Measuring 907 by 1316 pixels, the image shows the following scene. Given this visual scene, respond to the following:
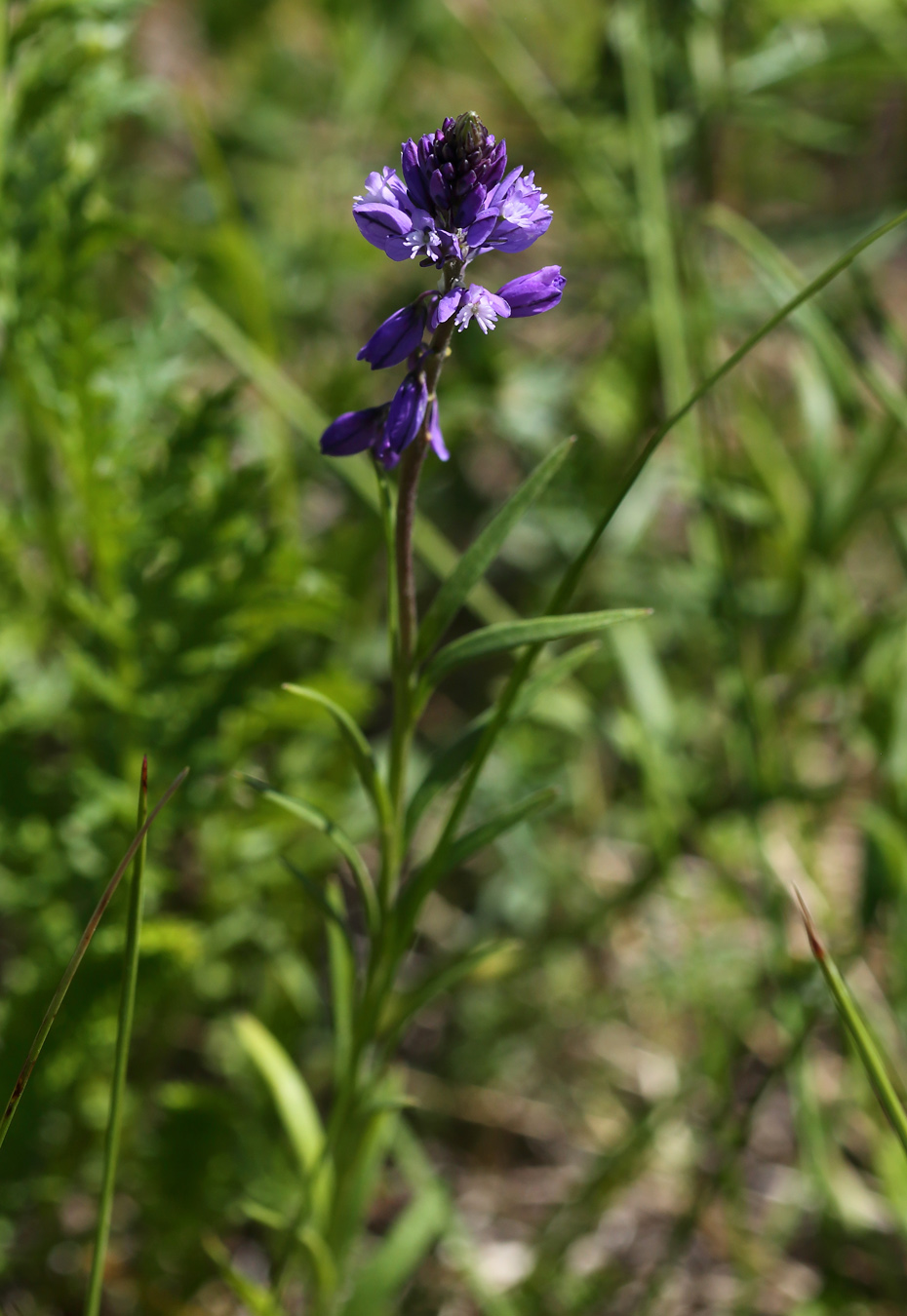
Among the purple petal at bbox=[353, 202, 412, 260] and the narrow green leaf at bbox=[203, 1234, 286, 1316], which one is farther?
the narrow green leaf at bbox=[203, 1234, 286, 1316]

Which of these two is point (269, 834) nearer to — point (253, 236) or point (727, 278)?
point (253, 236)

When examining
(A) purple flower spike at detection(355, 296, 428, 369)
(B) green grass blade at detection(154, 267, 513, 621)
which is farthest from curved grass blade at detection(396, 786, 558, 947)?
(B) green grass blade at detection(154, 267, 513, 621)

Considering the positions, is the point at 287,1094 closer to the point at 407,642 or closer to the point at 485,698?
the point at 407,642

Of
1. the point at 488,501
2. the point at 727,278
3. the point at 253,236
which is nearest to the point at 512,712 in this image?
the point at 488,501

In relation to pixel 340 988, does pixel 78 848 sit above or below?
above

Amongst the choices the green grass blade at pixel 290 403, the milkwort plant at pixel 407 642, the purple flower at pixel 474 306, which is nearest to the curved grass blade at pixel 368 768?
the milkwort plant at pixel 407 642

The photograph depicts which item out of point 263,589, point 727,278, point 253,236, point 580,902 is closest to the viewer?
point 263,589

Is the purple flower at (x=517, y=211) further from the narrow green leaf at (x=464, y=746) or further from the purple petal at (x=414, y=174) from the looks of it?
the narrow green leaf at (x=464, y=746)

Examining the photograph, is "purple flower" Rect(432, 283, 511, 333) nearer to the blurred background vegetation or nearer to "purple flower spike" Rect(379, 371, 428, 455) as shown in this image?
"purple flower spike" Rect(379, 371, 428, 455)
